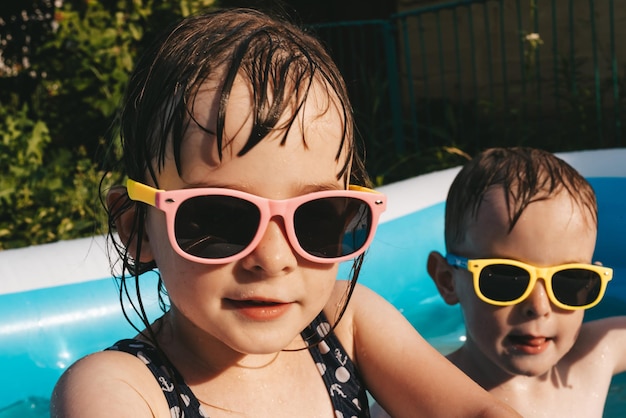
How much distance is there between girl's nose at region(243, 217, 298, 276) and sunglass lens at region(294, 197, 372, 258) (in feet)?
0.11

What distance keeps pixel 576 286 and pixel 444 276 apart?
18.7 inches

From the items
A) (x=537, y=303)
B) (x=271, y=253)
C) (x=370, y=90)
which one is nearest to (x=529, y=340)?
(x=537, y=303)

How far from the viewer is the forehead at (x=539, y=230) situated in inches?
107

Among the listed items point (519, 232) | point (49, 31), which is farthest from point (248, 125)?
point (49, 31)

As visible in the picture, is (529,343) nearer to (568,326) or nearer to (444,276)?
(568,326)

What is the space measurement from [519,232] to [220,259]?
53.1 inches

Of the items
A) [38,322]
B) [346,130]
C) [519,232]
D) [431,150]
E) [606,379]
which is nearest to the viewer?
[346,130]

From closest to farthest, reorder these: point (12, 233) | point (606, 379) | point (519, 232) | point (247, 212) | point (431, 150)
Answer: point (247, 212), point (519, 232), point (606, 379), point (12, 233), point (431, 150)

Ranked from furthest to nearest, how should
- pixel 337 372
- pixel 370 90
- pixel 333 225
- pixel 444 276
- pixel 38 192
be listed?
pixel 370 90 < pixel 38 192 < pixel 444 276 < pixel 337 372 < pixel 333 225

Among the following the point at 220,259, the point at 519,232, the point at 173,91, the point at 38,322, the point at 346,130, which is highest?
the point at 173,91

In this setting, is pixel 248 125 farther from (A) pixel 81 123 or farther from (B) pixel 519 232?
(A) pixel 81 123

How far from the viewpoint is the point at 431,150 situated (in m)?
7.27

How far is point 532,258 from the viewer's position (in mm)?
2732

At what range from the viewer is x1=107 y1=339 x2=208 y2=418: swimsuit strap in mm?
1867
